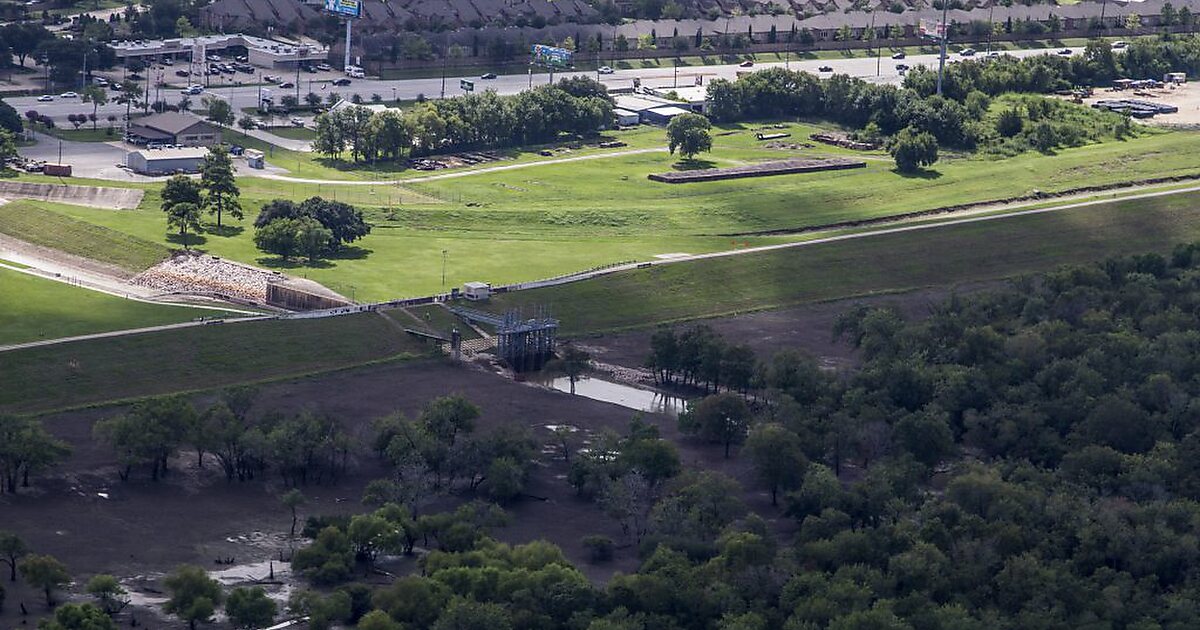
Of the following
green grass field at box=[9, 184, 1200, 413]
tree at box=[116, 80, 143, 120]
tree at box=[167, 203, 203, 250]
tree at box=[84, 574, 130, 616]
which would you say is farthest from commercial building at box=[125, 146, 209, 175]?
tree at box=[84, 574, 130, 616]

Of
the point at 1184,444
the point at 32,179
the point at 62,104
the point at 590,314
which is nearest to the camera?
the point at 1184,444

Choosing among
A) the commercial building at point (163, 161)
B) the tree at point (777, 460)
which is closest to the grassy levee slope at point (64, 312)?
the commercial building at point (163, 161)

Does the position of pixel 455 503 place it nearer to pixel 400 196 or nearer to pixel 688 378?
pixel 688 378

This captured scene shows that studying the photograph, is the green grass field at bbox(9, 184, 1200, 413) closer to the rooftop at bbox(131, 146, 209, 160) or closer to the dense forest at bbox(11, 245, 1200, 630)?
the dense forest at bbox(11, 245, 1200, 630)

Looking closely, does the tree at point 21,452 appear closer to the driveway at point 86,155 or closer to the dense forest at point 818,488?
the dense forest at point 818,488

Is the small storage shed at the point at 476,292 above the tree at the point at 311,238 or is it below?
below

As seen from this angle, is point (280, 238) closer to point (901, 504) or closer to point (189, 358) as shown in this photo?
point (189, 358)

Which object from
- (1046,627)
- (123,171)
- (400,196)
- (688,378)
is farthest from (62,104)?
(1046,627)
